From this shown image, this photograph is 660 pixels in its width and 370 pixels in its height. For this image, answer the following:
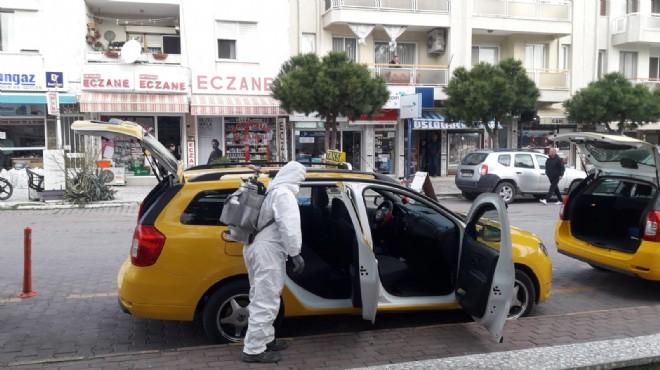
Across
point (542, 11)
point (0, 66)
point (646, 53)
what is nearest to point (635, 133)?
point (646, 53)

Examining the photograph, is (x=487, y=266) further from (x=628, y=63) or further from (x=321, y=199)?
(x=628, y=63)

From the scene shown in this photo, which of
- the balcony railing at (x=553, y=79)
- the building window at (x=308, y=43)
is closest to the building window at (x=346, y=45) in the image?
the building window at (x=308, y=43)

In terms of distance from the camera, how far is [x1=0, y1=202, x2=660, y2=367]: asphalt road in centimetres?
486

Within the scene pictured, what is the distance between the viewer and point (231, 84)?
21516mm

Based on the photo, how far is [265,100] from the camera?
21562 millimetres

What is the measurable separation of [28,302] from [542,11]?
Answer: 24478 mm

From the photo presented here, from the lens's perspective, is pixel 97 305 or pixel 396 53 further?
pixel 396 53

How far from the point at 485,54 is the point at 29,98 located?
1917 centimetres

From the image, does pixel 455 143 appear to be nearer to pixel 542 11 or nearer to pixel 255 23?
pixel 542 11

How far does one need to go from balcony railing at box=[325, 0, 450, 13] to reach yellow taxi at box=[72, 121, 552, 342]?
1835 cm

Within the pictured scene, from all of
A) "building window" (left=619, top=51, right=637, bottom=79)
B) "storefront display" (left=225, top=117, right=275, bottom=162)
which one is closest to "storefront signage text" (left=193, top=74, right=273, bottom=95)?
"storefront display" (left=225, top=117, right=275, bottom=162)

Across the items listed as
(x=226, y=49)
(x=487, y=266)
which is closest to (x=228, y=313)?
(x=487, y=266)

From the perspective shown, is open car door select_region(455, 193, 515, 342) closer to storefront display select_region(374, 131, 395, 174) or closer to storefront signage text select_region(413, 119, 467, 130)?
storefront signage text select_region(413, 119, 467, 130)

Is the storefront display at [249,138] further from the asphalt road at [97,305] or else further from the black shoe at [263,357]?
the black shoe at [263,357]
